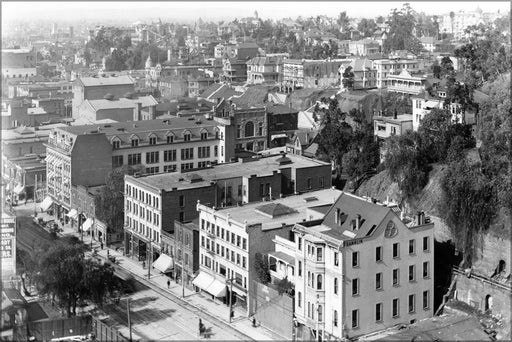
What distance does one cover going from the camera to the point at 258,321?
30.5 m

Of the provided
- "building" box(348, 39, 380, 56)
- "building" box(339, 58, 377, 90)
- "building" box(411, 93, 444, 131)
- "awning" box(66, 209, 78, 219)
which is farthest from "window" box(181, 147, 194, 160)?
"building" box(348, 39, 380, 56)

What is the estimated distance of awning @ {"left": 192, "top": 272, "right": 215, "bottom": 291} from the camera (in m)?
33.2

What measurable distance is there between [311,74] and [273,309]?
53175 millimetres

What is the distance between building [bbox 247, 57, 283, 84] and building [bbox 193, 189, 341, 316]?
51643 millimetres

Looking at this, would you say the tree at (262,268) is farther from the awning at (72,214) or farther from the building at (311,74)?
the building at (311,74)

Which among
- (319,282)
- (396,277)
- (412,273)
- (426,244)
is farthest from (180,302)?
(426,244)

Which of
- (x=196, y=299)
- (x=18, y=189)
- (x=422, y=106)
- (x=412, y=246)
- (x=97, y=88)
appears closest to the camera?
(x=412, y=246)

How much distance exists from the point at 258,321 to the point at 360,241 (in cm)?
542

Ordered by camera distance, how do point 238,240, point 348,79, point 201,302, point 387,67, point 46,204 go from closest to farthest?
point 238,240 < point 201,302 < point 46,204 < point 348,79 < point 387,67

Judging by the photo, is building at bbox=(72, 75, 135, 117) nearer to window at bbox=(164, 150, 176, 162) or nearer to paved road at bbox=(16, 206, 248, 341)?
window at bbox=(164, 150, 176, 162)

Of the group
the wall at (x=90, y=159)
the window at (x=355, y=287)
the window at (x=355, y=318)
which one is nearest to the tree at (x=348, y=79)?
the wall at (x=90, y=159)

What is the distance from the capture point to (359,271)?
92.1 feet

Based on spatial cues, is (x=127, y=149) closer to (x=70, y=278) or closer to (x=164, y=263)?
(x=164, y=263)

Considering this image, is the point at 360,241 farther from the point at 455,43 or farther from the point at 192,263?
the point at 455,43
